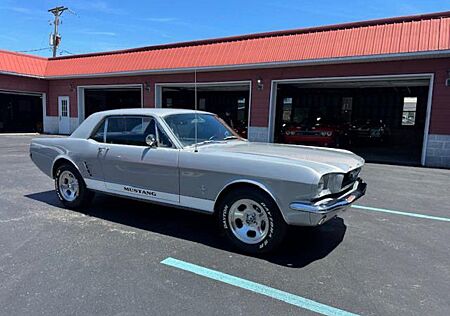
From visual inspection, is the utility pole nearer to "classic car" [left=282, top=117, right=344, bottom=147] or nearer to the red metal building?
the red metal building

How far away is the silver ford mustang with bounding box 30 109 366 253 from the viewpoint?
349cm

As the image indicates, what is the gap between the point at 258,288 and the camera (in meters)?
3.03

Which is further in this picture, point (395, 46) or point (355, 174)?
point (395, 46)

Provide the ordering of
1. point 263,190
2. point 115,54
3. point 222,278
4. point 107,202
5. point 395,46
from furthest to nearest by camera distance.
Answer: point 115,54, point 395,46, point 107,202, point 263,190, point 222,278

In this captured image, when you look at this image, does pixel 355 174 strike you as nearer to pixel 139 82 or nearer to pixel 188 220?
pixel 188 220

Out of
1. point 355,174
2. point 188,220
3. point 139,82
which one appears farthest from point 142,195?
point 139,82

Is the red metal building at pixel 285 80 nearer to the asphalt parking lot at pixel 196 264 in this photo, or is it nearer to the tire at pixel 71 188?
the asphalt parking lot at pixel 196 264

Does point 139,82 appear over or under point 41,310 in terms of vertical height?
over

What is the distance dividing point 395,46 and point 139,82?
1242 centimetres

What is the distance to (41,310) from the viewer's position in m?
2.64

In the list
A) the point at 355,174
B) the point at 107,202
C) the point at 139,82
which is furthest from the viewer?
the point at 139,82

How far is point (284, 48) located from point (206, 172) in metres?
11.2

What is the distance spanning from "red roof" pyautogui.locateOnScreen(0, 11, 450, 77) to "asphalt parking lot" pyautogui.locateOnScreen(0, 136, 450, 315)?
7.99m

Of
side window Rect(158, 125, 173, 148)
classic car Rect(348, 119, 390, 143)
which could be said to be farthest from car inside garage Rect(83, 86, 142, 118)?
side window Rect(158, 125, 173, 148)
